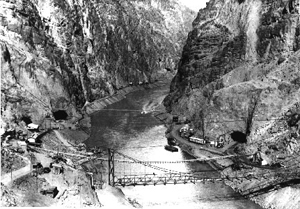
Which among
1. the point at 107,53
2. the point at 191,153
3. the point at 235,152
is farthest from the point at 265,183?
the point at 107,53

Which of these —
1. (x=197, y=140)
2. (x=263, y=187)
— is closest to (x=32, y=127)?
(x=197, y=140)

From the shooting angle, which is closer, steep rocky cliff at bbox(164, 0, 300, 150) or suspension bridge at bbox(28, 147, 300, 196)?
suspension bridge at bbox(28, 147, 300, 196)

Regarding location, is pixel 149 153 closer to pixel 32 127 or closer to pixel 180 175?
pixel 180 175

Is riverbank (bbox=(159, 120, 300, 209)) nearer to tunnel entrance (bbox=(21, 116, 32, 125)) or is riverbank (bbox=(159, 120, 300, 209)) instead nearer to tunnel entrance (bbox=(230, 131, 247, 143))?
tunnel entrance (bbox=(230, 131, 247, 143))

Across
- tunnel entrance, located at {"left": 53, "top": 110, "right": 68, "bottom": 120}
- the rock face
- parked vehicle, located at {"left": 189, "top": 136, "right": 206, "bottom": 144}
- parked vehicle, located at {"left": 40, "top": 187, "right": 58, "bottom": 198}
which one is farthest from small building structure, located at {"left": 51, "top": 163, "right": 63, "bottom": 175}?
tunnel entrance, located at {"left": 53, "top": 110, "right": 68, "bottom": 120}

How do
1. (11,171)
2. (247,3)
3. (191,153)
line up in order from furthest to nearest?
(247,3) < (191,153) < (11,171)

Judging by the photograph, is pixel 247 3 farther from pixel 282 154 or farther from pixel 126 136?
pixel 282 154

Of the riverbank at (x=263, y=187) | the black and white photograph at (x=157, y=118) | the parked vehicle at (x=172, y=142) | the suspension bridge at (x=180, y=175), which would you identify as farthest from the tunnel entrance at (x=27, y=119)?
the riverbank at (x=263, y=187)
